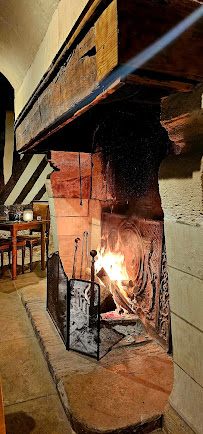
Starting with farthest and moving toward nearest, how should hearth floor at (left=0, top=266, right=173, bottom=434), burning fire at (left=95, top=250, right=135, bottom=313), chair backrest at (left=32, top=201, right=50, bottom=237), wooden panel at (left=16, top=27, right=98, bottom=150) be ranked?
chair backrest at (left=32, top=201, right=50, bottom=237) < burning fire at (left=95, top=250, right=135, bottom=313) < hearth floor at (left=0, top=266, right=173, bottom=434) < wooden panel at (left=16, top=27, right=98, bottom=150)

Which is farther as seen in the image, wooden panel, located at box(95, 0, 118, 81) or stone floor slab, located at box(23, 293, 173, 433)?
stone floor slab, located at box(23, 293, 173, 433)

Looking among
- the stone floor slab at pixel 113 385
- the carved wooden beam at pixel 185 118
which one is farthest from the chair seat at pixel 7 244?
the carved wooden beam at pixel 185 118

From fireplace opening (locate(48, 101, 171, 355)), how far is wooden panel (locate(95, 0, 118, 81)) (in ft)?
4.05

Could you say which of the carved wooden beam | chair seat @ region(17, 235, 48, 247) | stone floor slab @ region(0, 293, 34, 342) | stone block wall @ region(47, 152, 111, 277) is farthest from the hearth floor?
chair seat @ region(17, 235, 48, 247)

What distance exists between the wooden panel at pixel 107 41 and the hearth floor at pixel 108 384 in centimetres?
217

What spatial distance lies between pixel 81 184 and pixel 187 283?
284cm

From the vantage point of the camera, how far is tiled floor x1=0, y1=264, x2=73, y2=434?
7.11 ft

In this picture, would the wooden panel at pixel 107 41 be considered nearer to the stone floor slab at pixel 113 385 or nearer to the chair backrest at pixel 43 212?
the stone floor slab at pixel 113 385

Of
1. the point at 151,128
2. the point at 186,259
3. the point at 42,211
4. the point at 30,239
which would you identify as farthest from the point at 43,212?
the point at 186,259

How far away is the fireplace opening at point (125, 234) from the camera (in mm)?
2627

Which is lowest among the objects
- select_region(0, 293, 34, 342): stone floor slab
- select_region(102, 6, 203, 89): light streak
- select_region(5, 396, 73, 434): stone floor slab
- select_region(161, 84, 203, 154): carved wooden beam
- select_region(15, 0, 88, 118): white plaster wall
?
select_region(5, 396, 73, 434): stone floor slab

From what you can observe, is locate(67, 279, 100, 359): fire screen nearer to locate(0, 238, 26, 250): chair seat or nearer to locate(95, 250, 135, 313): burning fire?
locate(95, 250, 135, 313): burning fire

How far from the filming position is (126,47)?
116cm

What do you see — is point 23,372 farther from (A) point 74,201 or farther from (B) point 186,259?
(A) point 74,201
